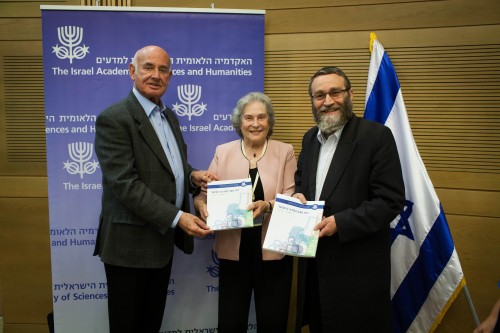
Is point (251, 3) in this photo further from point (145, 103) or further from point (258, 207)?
point (258, 207)

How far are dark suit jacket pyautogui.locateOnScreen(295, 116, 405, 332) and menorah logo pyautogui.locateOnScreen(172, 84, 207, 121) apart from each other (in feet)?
4.11

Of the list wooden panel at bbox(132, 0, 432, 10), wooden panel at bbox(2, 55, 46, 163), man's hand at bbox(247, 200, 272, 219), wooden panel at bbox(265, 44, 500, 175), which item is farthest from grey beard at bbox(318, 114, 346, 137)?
wooden panel at bbox(2, 55, 46, 163)

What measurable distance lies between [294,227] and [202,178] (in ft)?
2.38

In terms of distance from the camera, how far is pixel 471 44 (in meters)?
2.66

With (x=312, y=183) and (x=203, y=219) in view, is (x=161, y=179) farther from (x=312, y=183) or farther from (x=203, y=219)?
(x=312, y=183)

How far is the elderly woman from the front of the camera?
2.15 m

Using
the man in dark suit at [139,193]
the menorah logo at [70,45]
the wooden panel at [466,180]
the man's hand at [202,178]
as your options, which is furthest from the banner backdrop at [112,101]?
the wooden panel at [466,180]

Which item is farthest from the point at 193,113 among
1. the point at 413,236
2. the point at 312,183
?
the point at 413,236

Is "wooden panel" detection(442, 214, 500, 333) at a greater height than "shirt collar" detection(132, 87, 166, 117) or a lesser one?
lesser

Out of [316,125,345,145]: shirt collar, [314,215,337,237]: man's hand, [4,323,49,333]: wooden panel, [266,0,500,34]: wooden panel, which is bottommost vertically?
[4,323,49,333]: wooden panel

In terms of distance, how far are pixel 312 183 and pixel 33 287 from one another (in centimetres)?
272

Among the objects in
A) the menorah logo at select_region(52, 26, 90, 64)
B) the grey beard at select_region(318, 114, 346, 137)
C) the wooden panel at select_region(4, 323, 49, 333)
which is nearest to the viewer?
the grey beard at select_region(318, 114, 346, 137)

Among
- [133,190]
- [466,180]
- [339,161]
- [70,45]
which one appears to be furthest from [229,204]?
[466,180]

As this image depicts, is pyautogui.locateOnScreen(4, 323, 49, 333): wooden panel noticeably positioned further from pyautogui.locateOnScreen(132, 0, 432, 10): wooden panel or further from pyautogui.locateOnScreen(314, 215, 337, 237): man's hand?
pyautogui.locateOnScreen(132, 0, 432, 10): wooden panel
